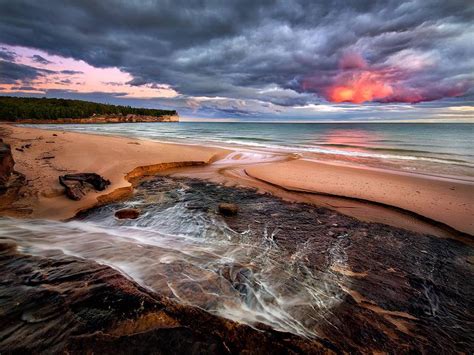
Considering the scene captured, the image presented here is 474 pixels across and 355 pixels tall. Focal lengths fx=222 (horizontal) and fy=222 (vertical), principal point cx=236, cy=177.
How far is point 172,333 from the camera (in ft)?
7.52

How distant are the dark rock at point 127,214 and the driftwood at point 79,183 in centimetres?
161

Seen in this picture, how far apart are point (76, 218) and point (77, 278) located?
348 cm

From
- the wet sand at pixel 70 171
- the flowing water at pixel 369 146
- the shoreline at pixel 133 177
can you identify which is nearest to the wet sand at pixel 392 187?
the shoreline at pixel 133 177

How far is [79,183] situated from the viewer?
7344 mm

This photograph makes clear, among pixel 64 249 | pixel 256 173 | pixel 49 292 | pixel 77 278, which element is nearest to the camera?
pixel 49 292

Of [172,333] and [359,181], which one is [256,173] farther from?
[172,333]

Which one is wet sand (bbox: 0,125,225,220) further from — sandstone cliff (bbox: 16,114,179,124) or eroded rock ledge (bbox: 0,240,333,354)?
sandstone cliff (bbox: 16,114,179,124)

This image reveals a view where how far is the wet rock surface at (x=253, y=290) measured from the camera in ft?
7.66

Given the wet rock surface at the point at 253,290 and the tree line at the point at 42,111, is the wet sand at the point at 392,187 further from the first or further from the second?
the tree line at the point at 42,111

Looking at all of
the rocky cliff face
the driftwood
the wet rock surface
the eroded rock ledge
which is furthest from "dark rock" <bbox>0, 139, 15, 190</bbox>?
the rocky cliff face

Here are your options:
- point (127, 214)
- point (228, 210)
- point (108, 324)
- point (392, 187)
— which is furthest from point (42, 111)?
point (392, 187)

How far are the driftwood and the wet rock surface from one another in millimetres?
1137

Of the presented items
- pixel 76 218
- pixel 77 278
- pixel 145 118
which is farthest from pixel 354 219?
pixel 145 118

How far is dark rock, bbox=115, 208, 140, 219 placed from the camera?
245 inches
